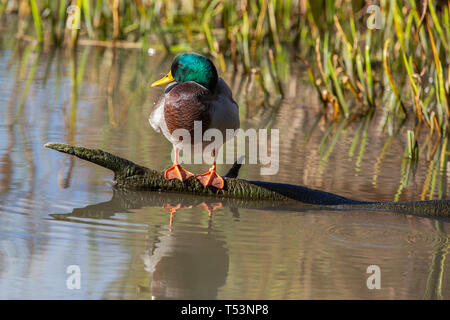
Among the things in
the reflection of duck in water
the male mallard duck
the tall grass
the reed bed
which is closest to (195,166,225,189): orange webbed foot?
the male mallard duck

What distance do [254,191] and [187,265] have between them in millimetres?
1002

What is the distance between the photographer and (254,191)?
165 inches

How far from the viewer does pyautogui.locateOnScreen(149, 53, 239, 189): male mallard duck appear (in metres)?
3.91

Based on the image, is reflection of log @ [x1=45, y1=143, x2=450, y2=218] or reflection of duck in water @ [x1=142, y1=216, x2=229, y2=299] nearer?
reflection of duck in water @ [x1=142, y1=216, x2=229, y2=299]

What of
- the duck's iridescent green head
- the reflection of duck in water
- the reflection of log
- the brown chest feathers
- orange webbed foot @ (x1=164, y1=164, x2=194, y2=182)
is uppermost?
the duck's iridescent green head

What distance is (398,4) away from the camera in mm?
6469

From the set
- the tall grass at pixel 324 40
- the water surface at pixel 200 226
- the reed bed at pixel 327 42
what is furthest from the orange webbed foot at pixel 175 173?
the tall grass at pixel 324 40

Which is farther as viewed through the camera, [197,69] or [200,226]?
[197,69]

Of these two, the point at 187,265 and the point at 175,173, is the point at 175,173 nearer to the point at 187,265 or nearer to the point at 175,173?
the point at 175,173

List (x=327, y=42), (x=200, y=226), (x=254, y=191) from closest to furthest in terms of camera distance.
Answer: (x=200, y=226) → (x=254, y=191) → (x=327, y=42)

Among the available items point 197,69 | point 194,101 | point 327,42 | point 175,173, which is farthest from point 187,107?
point 327,42

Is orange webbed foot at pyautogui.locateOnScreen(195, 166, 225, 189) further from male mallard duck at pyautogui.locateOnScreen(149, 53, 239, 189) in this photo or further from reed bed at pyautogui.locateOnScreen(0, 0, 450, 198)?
reed bed at pyautogui.locateOnScreen(0, 0, 450, 198)

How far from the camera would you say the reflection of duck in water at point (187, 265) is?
9.84 ft

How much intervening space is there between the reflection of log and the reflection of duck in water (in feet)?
2.04
